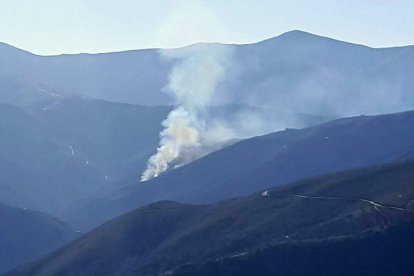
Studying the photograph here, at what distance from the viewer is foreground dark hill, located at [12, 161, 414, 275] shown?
129 metres

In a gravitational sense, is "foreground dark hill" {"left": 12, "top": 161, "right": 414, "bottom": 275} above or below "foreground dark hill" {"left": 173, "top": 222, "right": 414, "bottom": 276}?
above

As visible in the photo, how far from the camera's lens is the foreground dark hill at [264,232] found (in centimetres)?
12912

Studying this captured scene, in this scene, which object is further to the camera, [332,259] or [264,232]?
[264,232]

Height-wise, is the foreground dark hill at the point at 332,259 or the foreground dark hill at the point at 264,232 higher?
the foreground dark hill at the point at 264,232

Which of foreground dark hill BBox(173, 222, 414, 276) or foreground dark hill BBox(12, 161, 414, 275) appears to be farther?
foreground dark hill BBox(12, 161, 414, 275)

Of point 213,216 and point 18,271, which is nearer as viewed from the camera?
point 213,216

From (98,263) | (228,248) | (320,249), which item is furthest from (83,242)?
(320,249)

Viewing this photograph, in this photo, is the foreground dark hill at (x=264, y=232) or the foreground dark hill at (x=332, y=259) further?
the foreground dark hill at (x=264, y=232)

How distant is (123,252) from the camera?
16088cm

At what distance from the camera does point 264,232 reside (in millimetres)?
141875

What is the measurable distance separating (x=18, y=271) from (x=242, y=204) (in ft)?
165

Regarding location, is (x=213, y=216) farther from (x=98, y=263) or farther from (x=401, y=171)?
(x=401, y=171)

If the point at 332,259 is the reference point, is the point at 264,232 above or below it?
above

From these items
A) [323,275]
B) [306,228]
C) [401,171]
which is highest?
[401,171]
